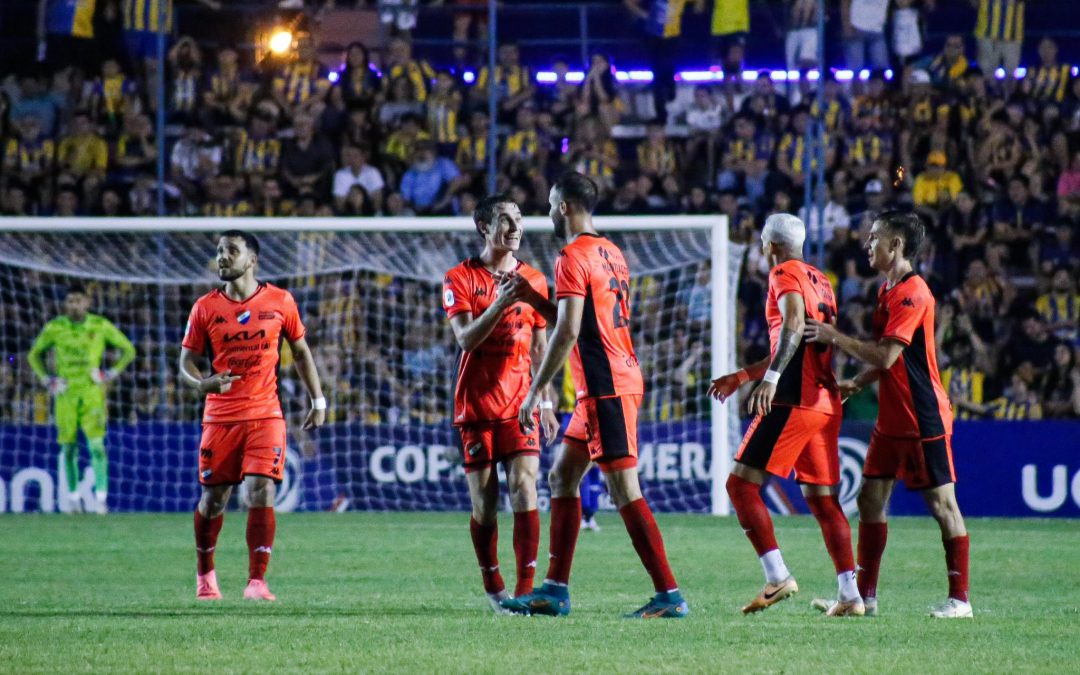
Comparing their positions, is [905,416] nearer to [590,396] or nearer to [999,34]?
[590,396]

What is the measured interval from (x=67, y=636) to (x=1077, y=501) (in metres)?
12.0

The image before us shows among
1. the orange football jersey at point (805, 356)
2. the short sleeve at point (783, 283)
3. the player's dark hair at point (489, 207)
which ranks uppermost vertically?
the player's dark hair at point (489, 207)

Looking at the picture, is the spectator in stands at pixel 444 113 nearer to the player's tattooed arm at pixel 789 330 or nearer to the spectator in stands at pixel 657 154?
the spectator in stands at pixel 657 154

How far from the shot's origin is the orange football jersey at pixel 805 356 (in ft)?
26.1

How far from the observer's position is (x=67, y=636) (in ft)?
23.5

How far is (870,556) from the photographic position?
8227mm

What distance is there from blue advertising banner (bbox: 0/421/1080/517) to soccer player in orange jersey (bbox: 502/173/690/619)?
912cm

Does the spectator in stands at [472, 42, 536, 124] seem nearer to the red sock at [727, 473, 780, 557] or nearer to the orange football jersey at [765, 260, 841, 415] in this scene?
the orange football jersey at [765, 260, 841, 415]

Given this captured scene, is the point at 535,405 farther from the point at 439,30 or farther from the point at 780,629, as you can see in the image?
the point at 439,30

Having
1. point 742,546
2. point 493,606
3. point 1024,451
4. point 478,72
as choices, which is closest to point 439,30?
point 478,72

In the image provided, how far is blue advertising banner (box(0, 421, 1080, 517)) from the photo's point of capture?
1666 cm

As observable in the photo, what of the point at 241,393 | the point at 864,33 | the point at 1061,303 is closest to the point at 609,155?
the point at 864,33

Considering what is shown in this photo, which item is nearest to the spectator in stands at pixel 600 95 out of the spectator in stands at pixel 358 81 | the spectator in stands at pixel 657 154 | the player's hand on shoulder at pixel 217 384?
the spectator in stands at pixel 657 154

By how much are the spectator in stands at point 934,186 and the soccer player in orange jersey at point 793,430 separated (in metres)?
11.9
